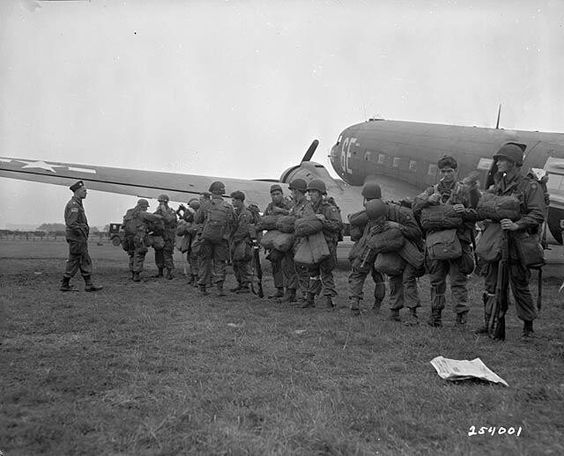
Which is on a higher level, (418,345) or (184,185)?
(184,185)

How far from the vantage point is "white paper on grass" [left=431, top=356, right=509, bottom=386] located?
4.31 metres

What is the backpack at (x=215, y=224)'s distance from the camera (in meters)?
9.75

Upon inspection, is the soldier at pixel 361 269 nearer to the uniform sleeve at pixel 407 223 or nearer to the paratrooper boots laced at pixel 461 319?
the uniform sleeve at pixel 407 223

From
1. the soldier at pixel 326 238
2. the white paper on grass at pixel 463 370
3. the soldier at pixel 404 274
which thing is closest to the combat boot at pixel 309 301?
the soldier at pixel 326 238

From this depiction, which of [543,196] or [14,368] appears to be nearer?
[14,368]

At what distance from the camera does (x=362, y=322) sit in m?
6.93

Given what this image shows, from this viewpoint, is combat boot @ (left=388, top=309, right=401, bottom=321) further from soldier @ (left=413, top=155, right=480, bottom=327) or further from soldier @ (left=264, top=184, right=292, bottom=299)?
soldier @ (left=264, top=184, right=292, bottom=299)

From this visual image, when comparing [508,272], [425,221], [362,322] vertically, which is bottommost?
[362,322]

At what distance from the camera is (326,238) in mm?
8617

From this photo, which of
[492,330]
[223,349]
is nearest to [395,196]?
[492,330]

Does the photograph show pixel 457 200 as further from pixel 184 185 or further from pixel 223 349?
pixel 184 185

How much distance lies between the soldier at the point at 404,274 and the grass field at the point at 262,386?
1.28 ft

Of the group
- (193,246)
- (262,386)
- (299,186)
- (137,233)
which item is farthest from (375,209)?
(137,233)

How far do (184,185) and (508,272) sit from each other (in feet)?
37.7
